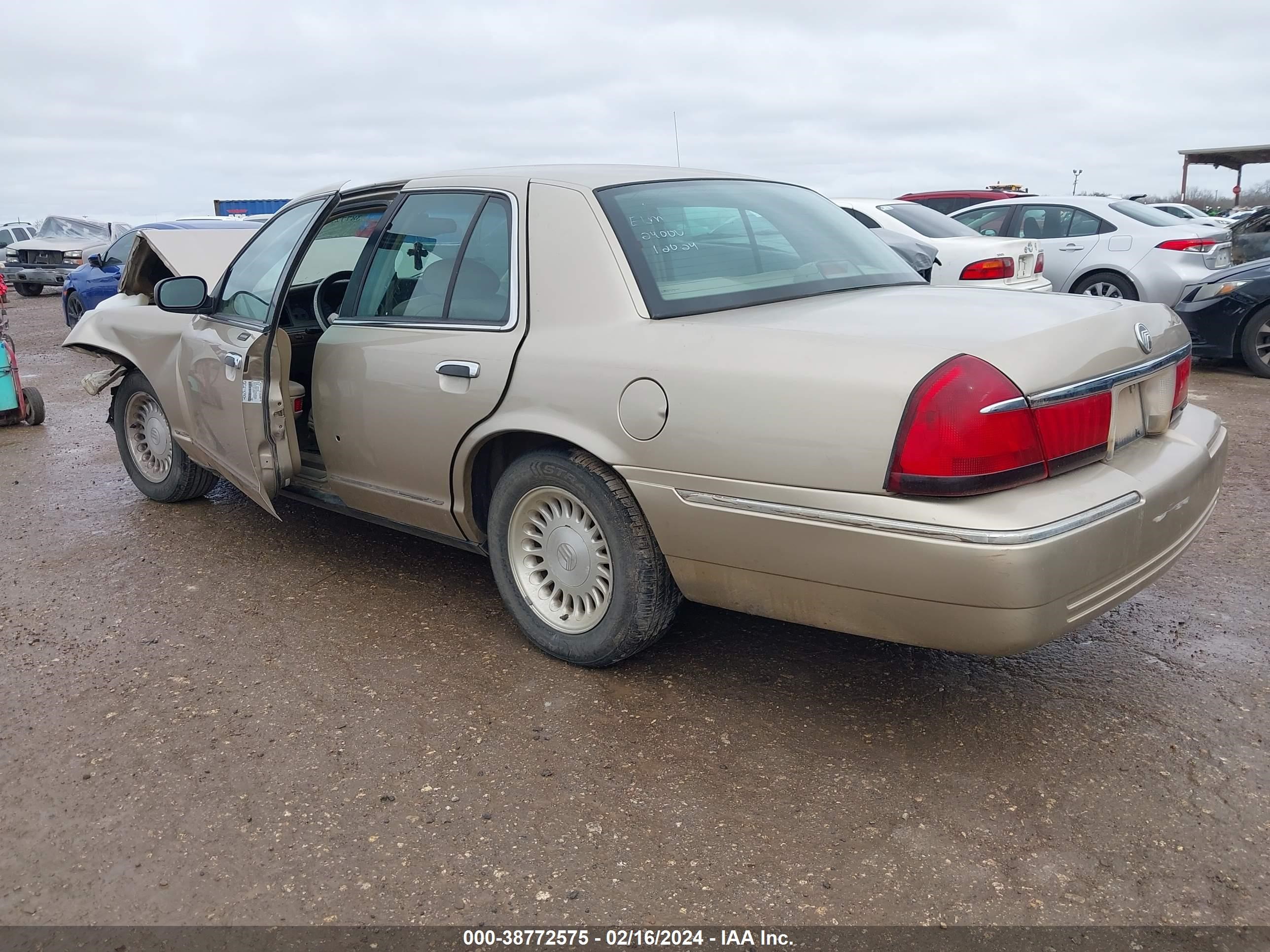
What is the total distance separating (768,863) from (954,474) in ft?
3.38

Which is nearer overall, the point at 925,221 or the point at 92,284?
the point at 925,221

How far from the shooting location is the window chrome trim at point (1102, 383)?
259 centimetres

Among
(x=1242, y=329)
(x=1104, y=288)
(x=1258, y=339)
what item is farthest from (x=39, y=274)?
(x=1258, y=339)

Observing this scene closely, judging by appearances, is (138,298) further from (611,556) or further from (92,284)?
(92,284)

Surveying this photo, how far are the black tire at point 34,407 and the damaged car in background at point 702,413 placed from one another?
4.50m

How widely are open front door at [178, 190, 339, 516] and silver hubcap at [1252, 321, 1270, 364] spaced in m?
7.68

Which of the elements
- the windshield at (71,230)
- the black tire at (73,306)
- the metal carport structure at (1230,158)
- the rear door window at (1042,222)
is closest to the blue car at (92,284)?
the black tire at (73,306)

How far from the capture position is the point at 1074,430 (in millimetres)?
2680

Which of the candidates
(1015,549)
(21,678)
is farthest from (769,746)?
(21,678)

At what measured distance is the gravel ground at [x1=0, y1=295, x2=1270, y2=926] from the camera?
2.40m

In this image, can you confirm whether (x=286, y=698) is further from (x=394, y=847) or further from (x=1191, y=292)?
(x=1191, y=292)

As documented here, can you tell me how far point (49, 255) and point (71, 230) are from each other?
1507 mm

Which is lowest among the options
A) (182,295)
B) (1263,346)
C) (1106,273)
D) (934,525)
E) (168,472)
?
(1263,346)

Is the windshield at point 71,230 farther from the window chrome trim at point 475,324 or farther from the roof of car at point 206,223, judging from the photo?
the window chrome trim at point 475,324
